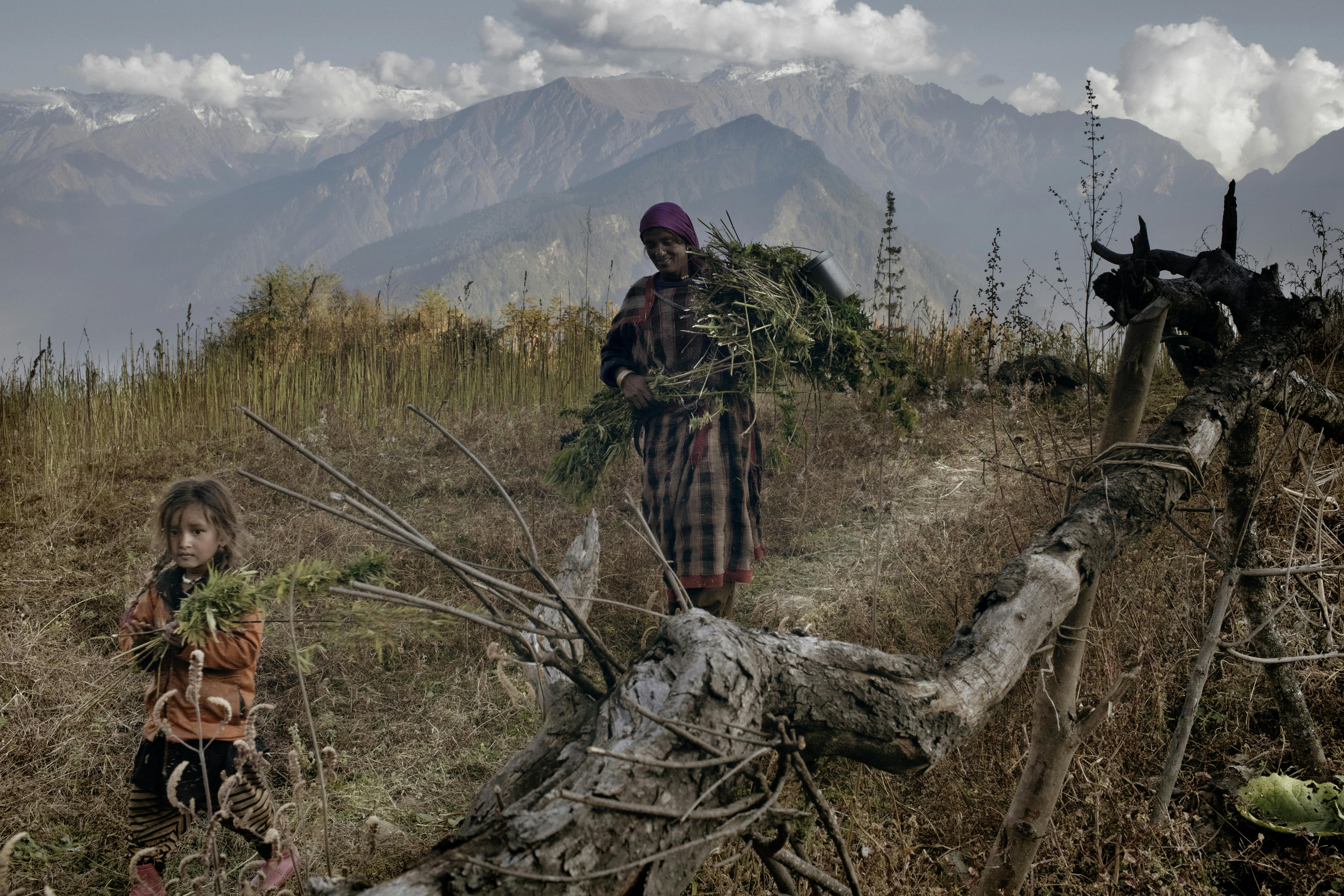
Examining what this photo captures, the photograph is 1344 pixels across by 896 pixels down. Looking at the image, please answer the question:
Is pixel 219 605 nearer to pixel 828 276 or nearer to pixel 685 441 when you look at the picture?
pixel 685 441

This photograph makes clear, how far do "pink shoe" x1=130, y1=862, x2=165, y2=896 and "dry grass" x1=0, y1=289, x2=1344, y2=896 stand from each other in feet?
1.14

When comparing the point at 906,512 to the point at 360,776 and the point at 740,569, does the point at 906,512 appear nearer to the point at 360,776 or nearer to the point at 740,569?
the point at 740,569

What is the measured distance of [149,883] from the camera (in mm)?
1978

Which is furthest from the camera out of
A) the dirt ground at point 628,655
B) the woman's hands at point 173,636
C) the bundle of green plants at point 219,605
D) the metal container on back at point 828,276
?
the metal container on back at point 828,276

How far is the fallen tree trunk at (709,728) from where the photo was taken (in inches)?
29.8

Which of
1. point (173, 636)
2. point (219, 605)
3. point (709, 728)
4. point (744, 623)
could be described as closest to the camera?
point (709, 728)

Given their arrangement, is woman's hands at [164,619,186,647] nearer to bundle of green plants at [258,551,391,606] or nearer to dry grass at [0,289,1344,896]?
dry grass at [0,289,1344,896]

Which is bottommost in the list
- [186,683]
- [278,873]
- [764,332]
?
[278,873]

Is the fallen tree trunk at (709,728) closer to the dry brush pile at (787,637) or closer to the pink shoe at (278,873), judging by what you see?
the dry brush pile at (787,637)

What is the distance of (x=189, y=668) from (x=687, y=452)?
1.88 metres

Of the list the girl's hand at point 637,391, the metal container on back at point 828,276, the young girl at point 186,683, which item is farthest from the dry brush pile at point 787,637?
the girl's hand at point 637,391

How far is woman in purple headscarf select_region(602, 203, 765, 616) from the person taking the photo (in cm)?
303

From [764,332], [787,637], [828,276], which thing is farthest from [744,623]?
[787,637]

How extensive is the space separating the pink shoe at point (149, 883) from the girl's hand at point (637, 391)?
2.18m
